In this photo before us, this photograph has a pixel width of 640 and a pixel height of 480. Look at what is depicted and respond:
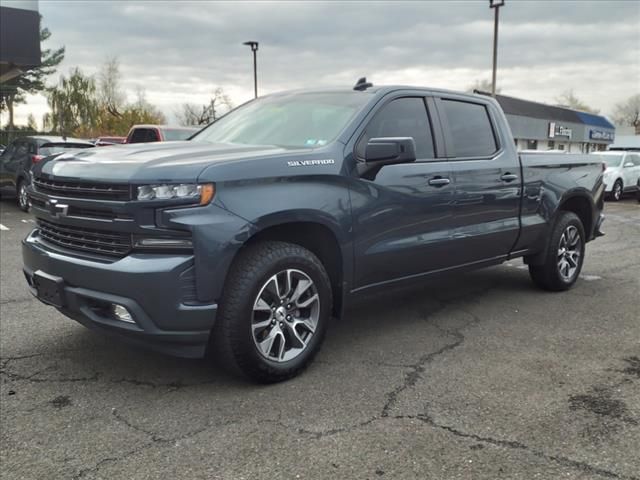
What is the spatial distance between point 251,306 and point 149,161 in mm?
984

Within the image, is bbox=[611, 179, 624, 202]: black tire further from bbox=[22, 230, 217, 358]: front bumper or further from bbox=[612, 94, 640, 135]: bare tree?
bbox=[612, 94, 640, 135]: bare tree

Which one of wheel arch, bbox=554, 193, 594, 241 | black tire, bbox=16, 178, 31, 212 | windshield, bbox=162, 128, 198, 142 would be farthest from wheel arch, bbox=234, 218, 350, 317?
black tire, bbox=16, 178, 31, 212

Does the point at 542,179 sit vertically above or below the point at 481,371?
above

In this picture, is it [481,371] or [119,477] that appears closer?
[119,477]

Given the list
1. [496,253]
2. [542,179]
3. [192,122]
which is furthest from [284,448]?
[192,122]

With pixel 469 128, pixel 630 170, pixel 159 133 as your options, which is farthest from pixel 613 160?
pixel 469 128

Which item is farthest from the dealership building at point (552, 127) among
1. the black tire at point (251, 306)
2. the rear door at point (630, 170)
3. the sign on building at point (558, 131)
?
the black tire at point (251, 306)

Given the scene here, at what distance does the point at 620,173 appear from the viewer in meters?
18.8

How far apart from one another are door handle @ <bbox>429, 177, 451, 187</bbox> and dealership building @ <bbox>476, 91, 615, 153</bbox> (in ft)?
107

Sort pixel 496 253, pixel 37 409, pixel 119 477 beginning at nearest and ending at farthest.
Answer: pixel 119 477, pixel 37 409, pixel 496 253

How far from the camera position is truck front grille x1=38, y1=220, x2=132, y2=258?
3.33 metres

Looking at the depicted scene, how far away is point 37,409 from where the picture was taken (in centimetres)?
334

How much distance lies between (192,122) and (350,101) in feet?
170

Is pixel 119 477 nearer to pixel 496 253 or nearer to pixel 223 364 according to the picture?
pixel 223 364
